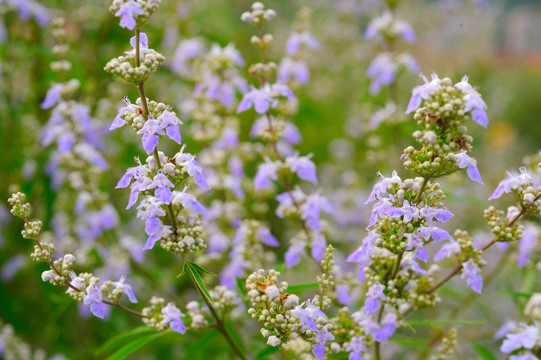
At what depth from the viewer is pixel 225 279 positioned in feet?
9.34

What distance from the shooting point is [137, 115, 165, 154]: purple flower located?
169 cm

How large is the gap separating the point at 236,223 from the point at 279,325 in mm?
1353

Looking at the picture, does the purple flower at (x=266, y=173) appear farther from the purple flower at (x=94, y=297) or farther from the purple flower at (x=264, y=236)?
the purple flower at (x=94, y=297)

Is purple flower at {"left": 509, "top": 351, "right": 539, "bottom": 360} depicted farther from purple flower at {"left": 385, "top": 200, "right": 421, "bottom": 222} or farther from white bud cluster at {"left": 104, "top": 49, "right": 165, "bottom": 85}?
white bud cluster at {"left": 104, "top": 49, "right": 165, "bottom": 85}

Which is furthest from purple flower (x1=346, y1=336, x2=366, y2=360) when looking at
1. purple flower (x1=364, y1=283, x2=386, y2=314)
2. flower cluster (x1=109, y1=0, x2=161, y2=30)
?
flower cluster (x1=109, y1=0, x2=161, y2=30)

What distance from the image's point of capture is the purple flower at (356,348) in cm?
193

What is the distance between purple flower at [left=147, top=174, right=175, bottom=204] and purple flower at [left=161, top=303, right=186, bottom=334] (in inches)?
18.9

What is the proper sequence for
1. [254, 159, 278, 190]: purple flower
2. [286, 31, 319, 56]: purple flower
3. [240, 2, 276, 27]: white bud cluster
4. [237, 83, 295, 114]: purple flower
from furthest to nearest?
[286, 31, 319, 56]: purple flower
[254, 159, 278, 190]: purple flower
[237, 83, 295, 114]: purple flower
[240, 2, 276, 27]: white bud cluster

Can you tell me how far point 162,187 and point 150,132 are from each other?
177 millimetres

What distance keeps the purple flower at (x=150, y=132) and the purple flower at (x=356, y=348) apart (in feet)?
3.24

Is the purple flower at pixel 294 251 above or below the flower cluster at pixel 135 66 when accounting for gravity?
below

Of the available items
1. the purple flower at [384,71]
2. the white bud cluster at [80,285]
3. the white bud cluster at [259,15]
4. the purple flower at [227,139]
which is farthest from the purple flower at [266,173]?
the purple flower at [384,71]

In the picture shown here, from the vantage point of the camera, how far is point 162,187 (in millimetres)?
1722

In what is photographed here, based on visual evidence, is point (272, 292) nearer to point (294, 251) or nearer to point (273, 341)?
point (273, 341)
